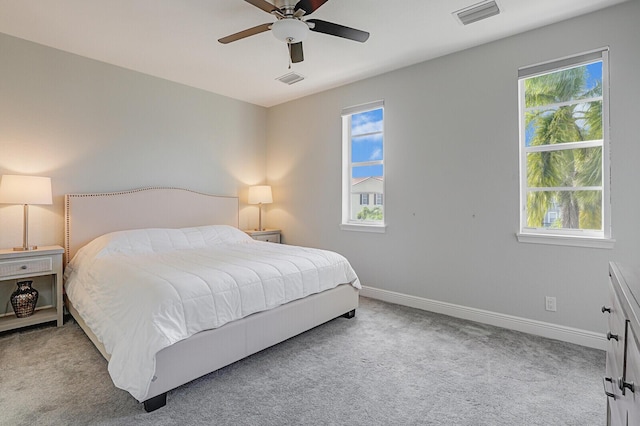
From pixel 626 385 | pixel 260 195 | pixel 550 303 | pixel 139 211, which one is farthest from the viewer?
pixel 260 195

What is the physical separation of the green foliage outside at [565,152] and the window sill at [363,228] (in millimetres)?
1498

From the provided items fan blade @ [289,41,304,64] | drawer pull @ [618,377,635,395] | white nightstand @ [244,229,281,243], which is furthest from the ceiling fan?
white nightstand @ [244,229,281,243]

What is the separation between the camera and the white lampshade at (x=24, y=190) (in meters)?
2.82

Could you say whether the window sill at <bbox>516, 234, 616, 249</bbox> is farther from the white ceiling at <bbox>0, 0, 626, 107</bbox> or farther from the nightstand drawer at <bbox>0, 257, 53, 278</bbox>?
the nightstand drawer at <bbox>0, 257, 53, 278</bbox>

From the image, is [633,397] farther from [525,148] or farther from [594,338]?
[525,148]

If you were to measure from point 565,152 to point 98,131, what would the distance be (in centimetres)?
459

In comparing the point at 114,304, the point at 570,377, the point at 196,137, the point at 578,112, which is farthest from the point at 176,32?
the point at 570,377

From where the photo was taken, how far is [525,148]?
294cm

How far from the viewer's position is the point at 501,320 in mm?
3021

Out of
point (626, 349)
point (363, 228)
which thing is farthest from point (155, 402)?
point (363, 228)

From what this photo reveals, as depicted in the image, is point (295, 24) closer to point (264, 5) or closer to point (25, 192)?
point (264, 5)

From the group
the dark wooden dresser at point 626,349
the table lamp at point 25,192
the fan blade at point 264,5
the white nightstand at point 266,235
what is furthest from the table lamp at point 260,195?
the dark wooden dresser at point 626,349

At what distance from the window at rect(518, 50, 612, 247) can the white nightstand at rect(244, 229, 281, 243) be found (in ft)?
10.5

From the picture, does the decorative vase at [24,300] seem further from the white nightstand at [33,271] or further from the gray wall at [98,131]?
the gray wall at [98,131]
